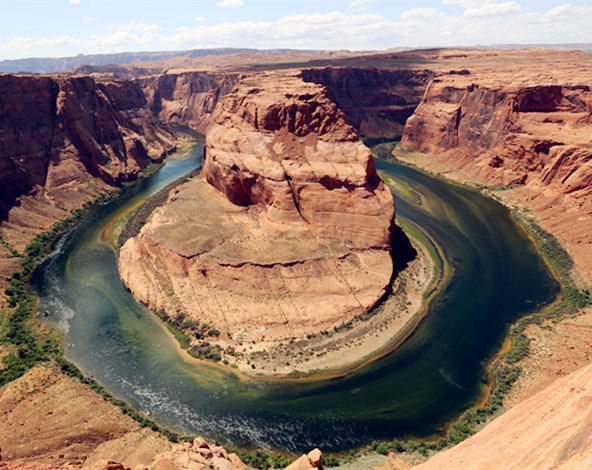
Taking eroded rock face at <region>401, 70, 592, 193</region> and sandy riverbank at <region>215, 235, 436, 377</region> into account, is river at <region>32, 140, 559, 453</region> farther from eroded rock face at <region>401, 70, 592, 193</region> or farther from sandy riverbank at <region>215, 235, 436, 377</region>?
eroded rock face at <region>401, 70, 592, 193</region>

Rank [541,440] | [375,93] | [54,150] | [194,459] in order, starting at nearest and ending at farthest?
[541,440] → [194,459] → [54,150] → [375,93]

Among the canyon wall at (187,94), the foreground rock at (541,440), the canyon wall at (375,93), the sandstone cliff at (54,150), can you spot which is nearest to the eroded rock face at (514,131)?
the canyon wall at (375,93)

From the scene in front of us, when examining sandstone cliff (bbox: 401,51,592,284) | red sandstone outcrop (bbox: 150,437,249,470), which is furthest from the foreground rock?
sandstone cliff (bbox: 401,51,592,284)

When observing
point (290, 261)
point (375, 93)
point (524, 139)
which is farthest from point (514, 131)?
point (375, 93)

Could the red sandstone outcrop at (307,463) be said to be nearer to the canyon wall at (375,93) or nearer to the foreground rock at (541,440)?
the foreground rock at (541,440)

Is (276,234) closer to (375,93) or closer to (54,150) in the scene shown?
(54,150)

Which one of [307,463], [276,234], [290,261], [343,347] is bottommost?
[343,347]
